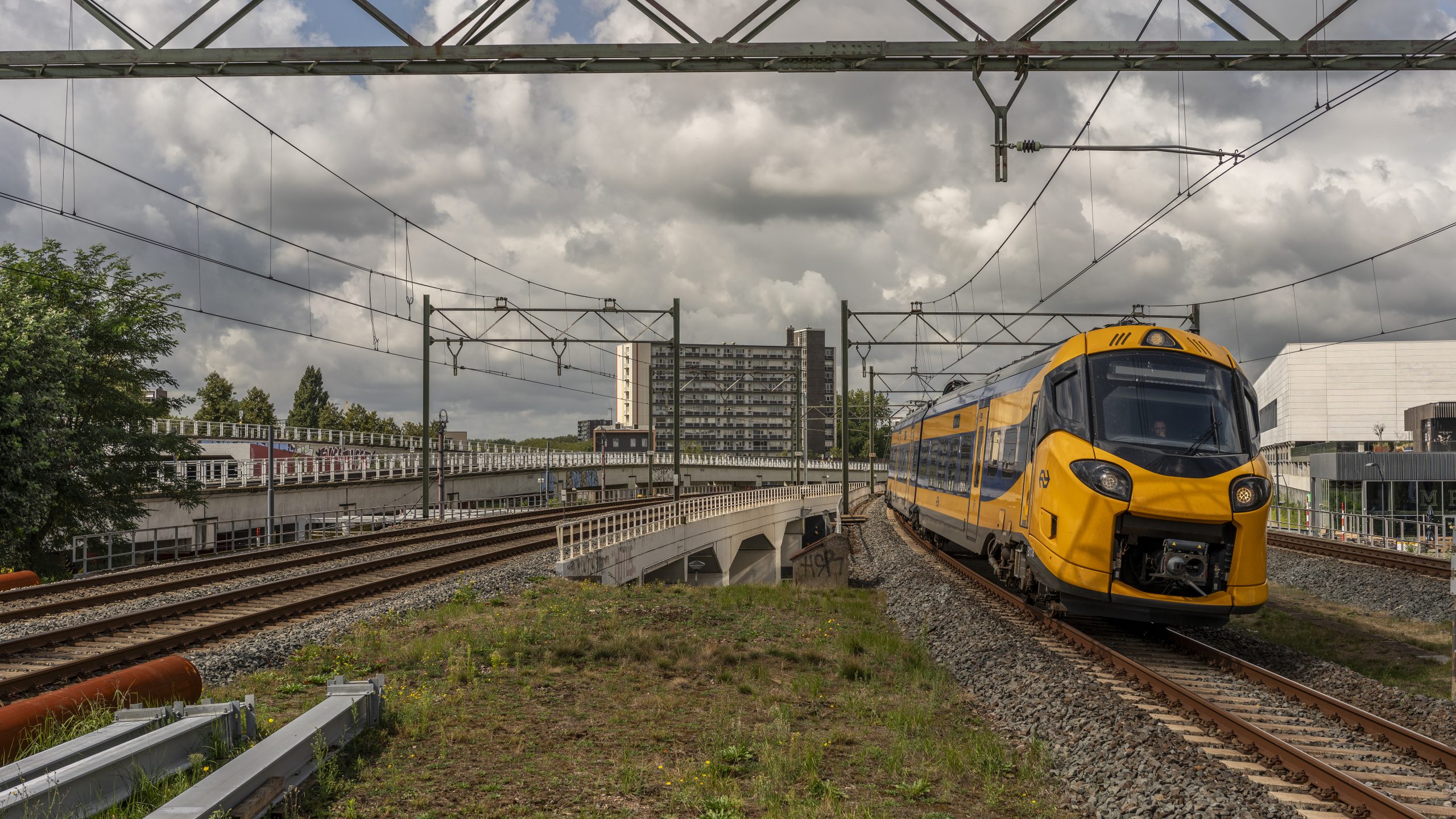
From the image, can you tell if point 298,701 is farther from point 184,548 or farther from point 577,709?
point 184,548

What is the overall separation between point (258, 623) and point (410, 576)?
5432mm

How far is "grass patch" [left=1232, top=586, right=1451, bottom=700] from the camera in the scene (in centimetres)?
1302

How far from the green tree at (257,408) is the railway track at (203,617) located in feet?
273

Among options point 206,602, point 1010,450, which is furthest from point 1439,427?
point 206,602

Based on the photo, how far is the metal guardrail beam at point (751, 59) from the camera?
35.1 ft

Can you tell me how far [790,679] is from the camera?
11.8 meters

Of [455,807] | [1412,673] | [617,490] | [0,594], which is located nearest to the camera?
[455,807]

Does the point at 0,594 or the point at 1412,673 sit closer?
the point at 1412,673

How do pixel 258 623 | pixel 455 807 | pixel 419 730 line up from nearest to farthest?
1. pixel 455 807
2. pixel 419 730
3. pixel 258 623

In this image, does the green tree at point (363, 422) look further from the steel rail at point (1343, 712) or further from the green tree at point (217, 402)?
the steel rail at point (1343, 712)

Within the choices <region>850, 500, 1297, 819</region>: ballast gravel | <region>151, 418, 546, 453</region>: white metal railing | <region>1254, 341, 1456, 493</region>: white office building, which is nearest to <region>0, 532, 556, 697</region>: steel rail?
<region>850, 500, 1297, 819</region>: ballast gravel

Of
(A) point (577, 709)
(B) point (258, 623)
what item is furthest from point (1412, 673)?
(B) point (258, 623)

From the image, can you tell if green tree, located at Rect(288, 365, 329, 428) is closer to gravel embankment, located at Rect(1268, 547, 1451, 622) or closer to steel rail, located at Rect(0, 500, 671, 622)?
steel rail, located at Rect(0, 500, 671, 622)

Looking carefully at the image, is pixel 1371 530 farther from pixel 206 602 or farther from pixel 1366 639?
pixel 206 602
